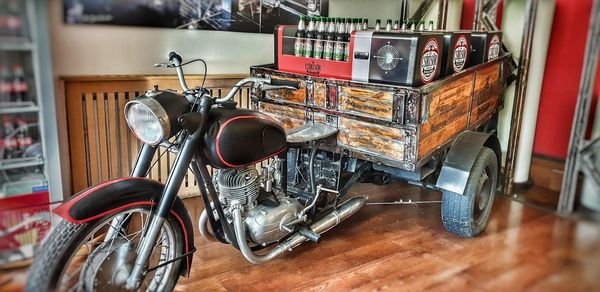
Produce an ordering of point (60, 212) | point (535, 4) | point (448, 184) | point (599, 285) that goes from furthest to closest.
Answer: point (448, 184)
point (60, 212)
point (535, 4)
point (599, 285)

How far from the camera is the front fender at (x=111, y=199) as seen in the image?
104 centimetres

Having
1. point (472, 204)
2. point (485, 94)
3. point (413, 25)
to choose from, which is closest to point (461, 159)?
point (472, 204)

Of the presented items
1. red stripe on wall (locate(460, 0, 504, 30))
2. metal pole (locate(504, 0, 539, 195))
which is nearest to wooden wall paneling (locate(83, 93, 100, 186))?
red stripe on wall (locate(460, 0, 504, 30))

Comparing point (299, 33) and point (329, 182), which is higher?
point (299, 33)

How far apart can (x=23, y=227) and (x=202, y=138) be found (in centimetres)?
61

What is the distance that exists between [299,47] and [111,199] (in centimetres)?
93

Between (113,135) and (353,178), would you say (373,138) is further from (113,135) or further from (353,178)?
(113,135)

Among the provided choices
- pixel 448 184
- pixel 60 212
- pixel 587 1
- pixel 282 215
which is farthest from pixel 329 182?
pixel 587 1

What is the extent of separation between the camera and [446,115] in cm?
164

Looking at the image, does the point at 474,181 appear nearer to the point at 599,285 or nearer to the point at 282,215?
the point at 282,215

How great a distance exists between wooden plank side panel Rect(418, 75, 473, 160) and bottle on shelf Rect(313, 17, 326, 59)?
17.6 inches

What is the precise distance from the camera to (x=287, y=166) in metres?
1.78

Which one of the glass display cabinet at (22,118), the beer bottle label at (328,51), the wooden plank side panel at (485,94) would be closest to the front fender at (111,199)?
the glass display cabinet at (22,118)

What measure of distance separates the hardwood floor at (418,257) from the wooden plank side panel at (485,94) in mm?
406
